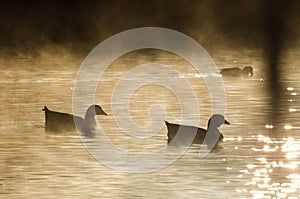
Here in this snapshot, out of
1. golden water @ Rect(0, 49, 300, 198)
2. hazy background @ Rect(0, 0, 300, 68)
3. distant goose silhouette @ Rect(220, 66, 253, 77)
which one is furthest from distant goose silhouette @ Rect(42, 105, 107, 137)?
hazy background @ Rect(0, 0, 300, 68)

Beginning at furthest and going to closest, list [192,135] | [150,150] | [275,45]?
1. [275,45]
2. [192,135]
3. [150,150]

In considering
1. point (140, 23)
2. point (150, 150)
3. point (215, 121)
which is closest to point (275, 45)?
point (140, 23)

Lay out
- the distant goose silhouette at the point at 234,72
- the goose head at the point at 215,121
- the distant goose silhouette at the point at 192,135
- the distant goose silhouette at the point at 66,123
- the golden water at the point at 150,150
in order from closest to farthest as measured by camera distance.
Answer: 1. the golden water at the point at 150,150
2. the distant goose silhouette at the point at 192,135
3. the goose head at the point at 215,121
4. the distant goose silhouette at the point at 66,123
5. the distant goose silhouette at the point at 234,72

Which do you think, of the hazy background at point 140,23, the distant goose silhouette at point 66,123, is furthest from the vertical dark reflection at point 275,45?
the distant goose silhouette at point 66,123

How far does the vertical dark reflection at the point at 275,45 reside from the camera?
15680mm

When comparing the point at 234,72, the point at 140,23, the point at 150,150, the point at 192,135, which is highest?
the point at 140,23

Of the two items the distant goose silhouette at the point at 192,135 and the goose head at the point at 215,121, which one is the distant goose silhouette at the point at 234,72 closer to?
the goose head at the point at 215,121

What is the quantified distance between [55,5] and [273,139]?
21644mm

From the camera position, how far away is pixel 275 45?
27844 millimetres

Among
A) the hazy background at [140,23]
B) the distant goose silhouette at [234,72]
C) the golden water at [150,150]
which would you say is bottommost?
the golden water at [150,150]

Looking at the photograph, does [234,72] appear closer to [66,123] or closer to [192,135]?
[66,123]

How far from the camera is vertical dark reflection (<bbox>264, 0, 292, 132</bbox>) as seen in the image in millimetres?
15680

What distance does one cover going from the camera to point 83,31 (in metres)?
31.7

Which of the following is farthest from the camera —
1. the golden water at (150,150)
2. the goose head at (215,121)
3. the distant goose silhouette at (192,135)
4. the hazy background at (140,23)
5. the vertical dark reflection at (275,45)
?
the hazy background at (140,23)
